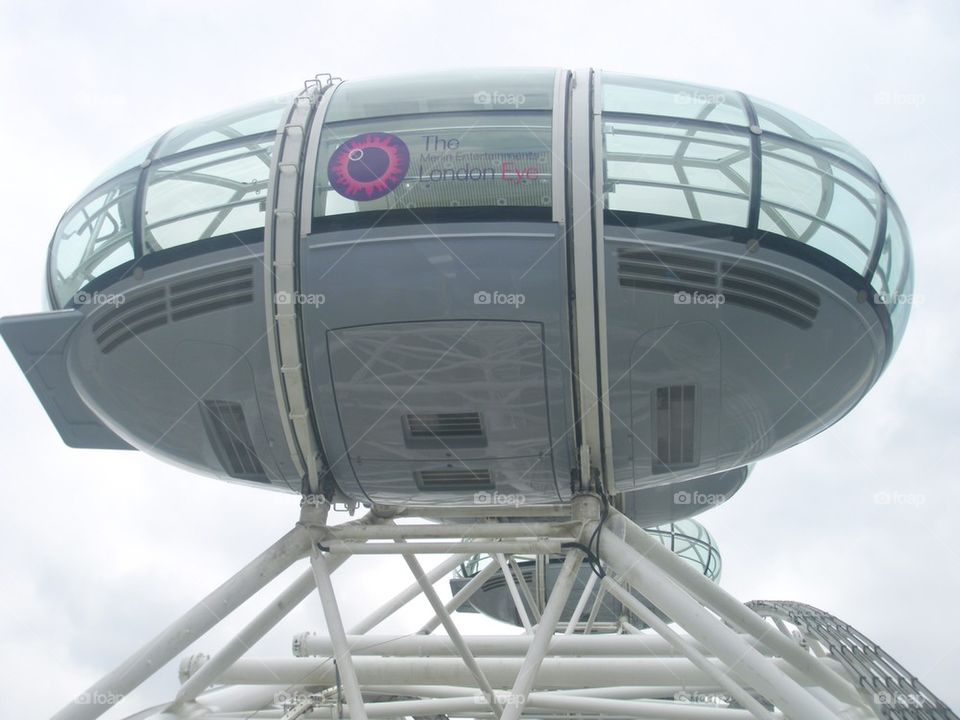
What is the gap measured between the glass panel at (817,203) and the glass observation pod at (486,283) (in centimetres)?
2

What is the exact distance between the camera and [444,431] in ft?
21.7

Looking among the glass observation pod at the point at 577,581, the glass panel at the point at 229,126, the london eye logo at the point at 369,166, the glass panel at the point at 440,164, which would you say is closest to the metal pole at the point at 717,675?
the glass panel at the point at 440,164

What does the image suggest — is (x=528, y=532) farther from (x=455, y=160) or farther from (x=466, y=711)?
(x=466, y=711)

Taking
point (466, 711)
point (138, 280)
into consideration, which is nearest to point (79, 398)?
point (138, 280)

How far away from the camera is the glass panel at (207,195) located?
256 inches

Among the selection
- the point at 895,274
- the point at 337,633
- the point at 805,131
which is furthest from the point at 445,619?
the point at 805,131

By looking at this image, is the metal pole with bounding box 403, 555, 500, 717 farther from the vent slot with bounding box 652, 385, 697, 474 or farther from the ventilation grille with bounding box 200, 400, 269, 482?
the vent slot with bounding box 652, 385, 697, 474

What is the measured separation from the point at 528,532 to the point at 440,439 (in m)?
1.05

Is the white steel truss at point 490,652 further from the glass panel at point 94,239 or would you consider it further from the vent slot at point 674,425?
the glass panel at point 94,239

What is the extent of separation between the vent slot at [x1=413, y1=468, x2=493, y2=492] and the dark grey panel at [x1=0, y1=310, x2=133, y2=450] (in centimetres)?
248

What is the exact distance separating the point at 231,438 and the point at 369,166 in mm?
2056

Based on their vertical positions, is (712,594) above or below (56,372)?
below

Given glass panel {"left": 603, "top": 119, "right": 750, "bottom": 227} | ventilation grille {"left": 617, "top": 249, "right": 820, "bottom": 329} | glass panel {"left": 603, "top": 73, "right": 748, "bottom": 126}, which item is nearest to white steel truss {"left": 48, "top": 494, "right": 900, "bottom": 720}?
ventilation grille {"left": 617, "top": 249, "right": 820, "bottom": 329}

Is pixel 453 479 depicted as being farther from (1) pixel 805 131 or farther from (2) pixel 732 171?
(1) pixel 805 131
